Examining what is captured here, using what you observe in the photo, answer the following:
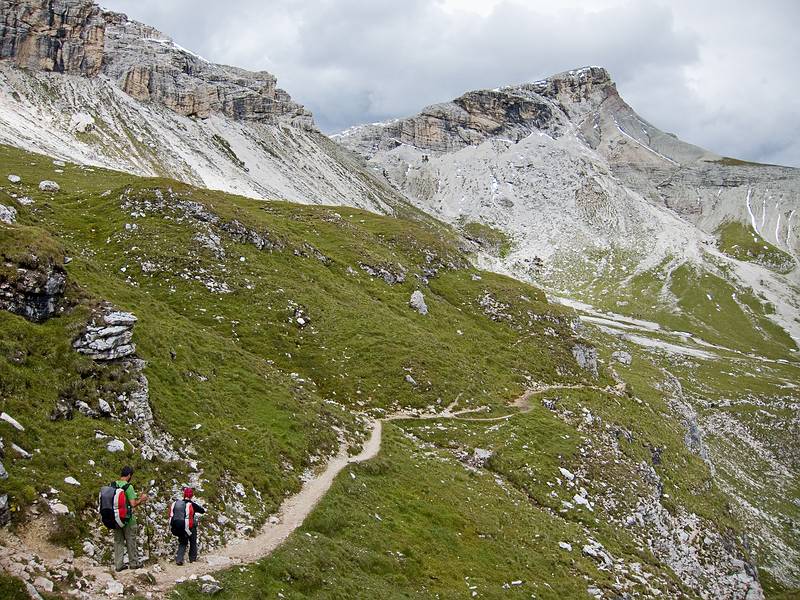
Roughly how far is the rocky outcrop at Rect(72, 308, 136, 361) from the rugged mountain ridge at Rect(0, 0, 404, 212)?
332ft

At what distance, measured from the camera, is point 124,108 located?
515 feet

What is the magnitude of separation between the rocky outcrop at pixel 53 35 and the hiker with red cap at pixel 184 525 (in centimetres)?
17616

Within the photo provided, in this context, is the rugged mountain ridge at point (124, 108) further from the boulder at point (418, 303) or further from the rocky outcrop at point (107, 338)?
the rocky outcrop at point (107, 338)

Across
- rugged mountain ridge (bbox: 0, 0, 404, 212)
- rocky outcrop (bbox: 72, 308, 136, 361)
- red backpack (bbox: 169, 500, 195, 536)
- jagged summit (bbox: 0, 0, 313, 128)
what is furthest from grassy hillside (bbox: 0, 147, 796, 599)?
jagged summit (bbox: 0, 0, 313, 128)

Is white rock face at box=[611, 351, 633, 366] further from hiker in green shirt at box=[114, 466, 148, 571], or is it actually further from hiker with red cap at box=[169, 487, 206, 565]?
hiker in green shirt at box=[114, 466, 148, 571]

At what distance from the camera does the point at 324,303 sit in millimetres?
51562

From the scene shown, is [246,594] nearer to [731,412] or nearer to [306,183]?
[731,412]

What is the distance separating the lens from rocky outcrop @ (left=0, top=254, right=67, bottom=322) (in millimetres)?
22641

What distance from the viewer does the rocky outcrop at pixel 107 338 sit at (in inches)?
909

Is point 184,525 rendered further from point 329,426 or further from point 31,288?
point 329,426

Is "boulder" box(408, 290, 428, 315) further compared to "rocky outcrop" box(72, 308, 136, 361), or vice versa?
"boulder" box(408, 290, 428, 315)

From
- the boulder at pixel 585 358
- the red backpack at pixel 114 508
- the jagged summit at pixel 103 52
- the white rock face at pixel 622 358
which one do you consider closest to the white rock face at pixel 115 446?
the red backpack at pixel 114 508

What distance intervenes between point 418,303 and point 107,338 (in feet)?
132

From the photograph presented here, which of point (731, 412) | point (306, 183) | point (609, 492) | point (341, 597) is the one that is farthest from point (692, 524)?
point (306, 183)
